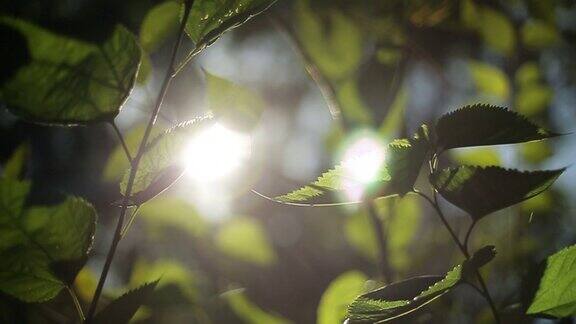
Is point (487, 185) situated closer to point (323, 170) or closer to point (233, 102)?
point (323, 170)

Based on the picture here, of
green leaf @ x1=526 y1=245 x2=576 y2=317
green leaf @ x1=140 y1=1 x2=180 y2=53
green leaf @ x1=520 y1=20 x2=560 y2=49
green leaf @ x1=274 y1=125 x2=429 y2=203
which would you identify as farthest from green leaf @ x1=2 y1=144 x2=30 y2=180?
green leaf @ x1=520 y1=20 x2=560 y2=49

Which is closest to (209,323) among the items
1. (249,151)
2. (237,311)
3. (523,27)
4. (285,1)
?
(237,311)

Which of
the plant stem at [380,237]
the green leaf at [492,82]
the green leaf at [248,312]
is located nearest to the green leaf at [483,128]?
the plant stem at [380,237]

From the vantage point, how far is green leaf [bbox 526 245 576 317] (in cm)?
46

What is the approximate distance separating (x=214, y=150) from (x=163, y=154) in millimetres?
48

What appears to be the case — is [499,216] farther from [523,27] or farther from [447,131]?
[447,131]

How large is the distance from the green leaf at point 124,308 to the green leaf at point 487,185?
23 centimetres

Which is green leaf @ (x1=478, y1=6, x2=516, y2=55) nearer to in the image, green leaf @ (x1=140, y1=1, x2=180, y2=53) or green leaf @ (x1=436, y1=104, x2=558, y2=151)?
green leaf @ (x1=140, y1=1, x2=180, y2=53)

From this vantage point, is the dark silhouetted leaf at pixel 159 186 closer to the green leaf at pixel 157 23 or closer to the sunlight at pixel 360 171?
the sunlight at pixel 360 171

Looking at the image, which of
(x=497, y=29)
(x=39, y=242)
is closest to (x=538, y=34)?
(x=497, y=29)

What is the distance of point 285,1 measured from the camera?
1.12m

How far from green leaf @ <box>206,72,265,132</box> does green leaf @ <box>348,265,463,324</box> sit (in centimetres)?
23

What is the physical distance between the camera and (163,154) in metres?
0.46

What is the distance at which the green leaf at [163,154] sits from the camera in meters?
0.46
